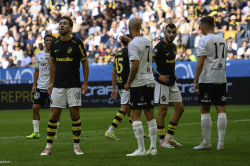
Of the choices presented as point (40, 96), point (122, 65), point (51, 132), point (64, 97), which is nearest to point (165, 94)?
point (122, 65)

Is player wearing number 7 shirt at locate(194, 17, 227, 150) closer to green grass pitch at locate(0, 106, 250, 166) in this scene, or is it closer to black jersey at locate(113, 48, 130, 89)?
green grass pitch at locate(0, 106, 250, 166)

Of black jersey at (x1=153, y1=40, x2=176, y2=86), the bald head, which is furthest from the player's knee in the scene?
the bald head

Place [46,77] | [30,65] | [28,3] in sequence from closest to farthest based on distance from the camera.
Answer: [46,77], [30,65], [28,3]

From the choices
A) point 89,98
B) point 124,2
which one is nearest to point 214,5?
point 124,2

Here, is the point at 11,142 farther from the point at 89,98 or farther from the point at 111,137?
the point at 89,98

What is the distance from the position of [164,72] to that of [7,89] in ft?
44.3

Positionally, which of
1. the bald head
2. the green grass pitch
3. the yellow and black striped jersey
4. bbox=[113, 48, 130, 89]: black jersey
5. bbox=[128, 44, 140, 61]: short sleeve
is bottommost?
the green grass pitch

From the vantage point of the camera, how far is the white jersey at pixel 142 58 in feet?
20.5

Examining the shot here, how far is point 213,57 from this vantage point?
276 inches

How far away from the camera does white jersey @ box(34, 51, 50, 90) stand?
387 inches

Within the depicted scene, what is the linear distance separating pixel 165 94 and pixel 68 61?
6.87 ft

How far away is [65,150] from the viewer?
7.25m

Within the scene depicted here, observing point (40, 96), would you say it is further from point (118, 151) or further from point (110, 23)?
point (110, 23)

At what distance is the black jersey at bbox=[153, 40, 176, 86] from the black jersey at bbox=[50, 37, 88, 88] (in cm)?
161
